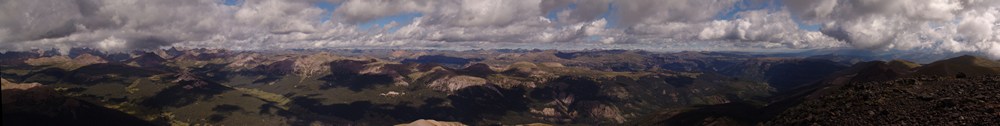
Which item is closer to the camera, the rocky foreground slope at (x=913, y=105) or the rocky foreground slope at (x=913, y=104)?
the rocky foreground slope at (x=913, y=105)

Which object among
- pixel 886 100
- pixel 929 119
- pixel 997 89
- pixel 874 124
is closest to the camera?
pixel 929 119

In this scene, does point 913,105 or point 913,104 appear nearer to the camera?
point 913,105

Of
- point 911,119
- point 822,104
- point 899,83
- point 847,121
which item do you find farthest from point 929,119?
point 899,83

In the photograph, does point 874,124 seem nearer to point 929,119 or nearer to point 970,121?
point 929,119

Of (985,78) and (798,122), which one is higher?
(985,78)

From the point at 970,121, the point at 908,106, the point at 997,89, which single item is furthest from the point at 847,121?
the point at 997,89

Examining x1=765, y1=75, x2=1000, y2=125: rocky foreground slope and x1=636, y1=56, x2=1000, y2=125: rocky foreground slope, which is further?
x1=636, y1=56, x2=1000, y2=125: rocky foreground slope

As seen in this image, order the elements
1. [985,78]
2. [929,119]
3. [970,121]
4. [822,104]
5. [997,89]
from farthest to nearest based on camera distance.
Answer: [822,104] → [985,78] → [997,89] → [929,119] → [970,121]

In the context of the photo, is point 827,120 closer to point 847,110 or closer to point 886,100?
point 847,110

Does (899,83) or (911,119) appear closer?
(911,119)
